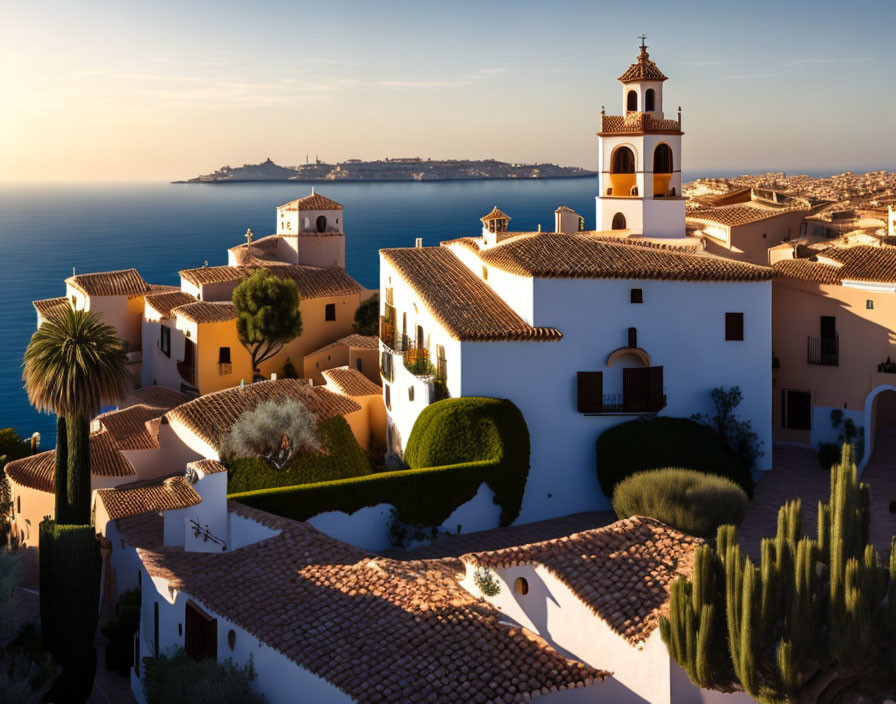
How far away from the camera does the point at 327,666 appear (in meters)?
16.7

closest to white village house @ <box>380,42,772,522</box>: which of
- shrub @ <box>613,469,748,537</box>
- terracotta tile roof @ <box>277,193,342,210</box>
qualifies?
shrub @ <box>613,469,748,537</box>

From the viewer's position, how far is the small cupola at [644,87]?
118ft

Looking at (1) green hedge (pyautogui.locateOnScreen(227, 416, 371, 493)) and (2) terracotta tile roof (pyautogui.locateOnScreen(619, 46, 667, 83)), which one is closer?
(1) green hedge (pyautogui.locateOnScreen(227, 416, 371, 493))

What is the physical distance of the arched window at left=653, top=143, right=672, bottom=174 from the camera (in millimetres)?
36156

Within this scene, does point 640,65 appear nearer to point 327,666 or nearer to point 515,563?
point 515,563

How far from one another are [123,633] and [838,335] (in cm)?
1881

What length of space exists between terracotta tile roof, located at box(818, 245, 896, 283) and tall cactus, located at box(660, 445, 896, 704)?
14.7m

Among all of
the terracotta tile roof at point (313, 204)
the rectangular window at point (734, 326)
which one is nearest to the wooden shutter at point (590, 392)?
the rectangular window at point (734, 326)

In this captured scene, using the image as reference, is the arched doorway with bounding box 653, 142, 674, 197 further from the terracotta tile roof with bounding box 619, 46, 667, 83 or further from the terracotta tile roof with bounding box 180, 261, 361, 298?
the terracotta tile roof with bounding box 180, 261, 361, 298

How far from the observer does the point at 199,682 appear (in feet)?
57.2

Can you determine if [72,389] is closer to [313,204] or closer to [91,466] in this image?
[91,466]

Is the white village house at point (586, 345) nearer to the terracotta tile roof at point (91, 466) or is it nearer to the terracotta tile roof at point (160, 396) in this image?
the terracotta tile roof at point (91, 466)

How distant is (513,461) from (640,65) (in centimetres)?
1613

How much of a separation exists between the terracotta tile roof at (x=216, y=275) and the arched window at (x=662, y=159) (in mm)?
16398
